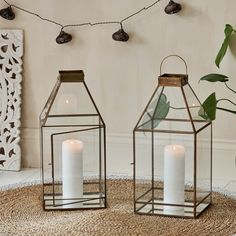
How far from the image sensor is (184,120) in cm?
187

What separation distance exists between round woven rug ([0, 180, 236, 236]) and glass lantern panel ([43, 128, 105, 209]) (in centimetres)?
4

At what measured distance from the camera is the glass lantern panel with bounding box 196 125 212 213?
191 centimetres

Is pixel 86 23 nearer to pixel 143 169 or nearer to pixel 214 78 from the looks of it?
pixel 214 78

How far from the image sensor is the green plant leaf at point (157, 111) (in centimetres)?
188

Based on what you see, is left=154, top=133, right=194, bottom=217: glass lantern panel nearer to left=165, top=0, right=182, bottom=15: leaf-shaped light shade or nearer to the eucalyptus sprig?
the eucalyptus sprig

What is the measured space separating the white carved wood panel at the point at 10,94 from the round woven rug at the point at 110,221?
1.46 feet

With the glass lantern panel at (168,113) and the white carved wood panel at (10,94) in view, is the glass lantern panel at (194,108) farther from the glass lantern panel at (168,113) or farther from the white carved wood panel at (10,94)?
the white carved wood panel at (10,94)

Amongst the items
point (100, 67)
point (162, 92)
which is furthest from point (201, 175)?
point (100, 67)

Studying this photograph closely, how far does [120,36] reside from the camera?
91.9 inches

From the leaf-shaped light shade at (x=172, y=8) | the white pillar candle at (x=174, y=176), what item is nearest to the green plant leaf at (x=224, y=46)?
the leaf-shaped light shade at (x=172, y=8)

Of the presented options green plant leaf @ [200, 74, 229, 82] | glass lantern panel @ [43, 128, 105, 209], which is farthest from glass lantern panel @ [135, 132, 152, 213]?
green plant leaf @ [200, 74, 229, 82]

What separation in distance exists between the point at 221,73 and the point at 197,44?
0.40 ft

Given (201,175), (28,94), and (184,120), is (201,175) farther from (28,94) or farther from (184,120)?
(28,94)

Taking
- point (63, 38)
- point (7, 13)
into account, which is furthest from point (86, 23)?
point (7, 13)
